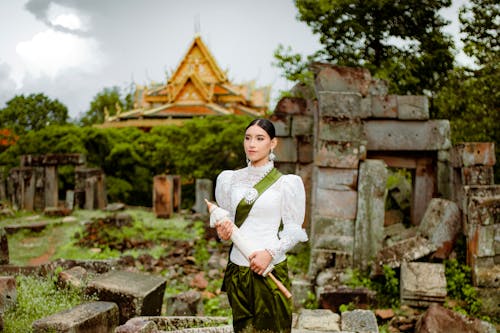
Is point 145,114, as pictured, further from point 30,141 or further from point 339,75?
point 339,75

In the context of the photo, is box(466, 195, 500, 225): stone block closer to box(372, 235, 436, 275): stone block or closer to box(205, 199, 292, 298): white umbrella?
box(372, 235, 436, 275): stone block

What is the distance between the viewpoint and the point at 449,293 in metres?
6.46

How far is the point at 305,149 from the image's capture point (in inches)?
388

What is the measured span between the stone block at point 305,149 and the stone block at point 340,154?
8.48 feet

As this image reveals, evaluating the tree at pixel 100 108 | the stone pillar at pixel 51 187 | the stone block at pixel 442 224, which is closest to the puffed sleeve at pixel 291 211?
the stone block at pixel 442 224

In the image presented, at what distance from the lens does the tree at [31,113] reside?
24.5m

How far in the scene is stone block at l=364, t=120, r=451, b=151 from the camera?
28.4 feet

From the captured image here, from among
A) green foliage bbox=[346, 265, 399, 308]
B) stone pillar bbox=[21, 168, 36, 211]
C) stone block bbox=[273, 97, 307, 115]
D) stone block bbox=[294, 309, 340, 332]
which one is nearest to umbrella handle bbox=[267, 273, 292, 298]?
stone block bbox=[294, 309, 340, 332]

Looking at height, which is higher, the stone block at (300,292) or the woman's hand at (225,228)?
the woman's hand at (225,228)

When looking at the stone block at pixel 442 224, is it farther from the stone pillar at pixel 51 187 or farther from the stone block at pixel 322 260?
the stone pillar at pixel 51 187

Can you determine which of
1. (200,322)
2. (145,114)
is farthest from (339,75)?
(145,114)

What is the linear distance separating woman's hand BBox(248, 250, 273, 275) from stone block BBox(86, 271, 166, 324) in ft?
7.60

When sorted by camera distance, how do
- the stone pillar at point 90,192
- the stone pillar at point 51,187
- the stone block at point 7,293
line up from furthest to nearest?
1. the stone pillar at point 51,187
2. the stone pillar at point 90,192
3. the stone block at point 7,293

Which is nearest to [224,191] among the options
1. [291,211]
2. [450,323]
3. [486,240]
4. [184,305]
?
[291,211]
